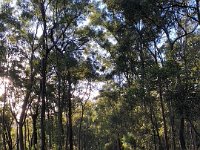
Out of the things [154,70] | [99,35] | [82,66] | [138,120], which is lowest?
[138,120]

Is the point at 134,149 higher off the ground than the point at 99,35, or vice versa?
the point at 99,35

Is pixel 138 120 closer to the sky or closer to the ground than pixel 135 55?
closer to the ground

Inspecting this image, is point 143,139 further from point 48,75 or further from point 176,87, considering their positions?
point 176,87

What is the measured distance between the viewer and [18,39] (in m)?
31.4

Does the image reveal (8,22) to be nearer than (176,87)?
No

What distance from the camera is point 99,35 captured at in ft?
114

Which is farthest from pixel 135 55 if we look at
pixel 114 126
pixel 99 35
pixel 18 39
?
pixel 114 126

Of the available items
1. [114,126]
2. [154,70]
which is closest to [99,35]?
[154,70]

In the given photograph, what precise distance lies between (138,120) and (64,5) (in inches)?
611

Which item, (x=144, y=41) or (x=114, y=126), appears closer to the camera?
(x=144, y=41)

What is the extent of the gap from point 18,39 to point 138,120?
15281 millimetres

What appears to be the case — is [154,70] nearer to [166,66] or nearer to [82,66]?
[166,66]

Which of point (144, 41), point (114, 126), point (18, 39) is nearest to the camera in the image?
point (144, 41)

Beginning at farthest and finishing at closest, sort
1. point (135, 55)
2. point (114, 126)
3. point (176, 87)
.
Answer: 1. point (114, 126)
2. point (135, 55)
3. point (176, 87)
